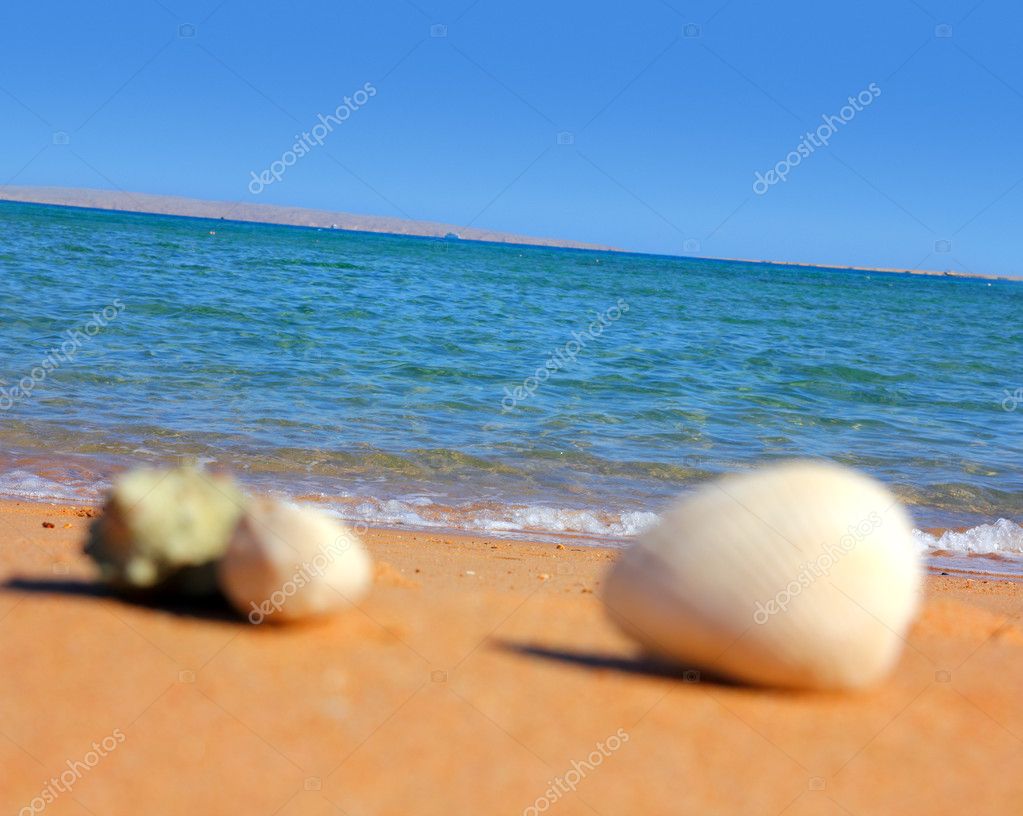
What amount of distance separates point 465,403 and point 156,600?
6.22m

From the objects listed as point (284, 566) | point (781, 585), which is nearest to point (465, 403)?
point (284, 566)

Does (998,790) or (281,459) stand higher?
(998,790)

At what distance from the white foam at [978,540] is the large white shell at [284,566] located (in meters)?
4.52

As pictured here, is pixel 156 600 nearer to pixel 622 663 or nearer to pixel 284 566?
pixel 284 566

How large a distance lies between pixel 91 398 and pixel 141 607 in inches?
222

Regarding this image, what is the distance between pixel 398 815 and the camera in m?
2.42

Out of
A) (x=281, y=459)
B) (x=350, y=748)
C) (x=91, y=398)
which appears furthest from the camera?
(x=91, y=398)

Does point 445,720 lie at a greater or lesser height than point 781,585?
lesser

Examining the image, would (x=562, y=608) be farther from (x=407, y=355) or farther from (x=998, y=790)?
(x=407, y=355)

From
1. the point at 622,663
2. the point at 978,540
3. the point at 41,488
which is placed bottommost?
the point at 41,488

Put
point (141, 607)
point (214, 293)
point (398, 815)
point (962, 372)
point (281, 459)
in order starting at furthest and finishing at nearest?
point (214, 293) → point (962, 372) → point (281, 459) → point (141, 607) → point (398, 815)

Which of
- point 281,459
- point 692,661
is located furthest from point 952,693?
point 281,459

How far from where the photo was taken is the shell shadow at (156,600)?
12.1 ft

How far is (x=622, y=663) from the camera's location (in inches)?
139
